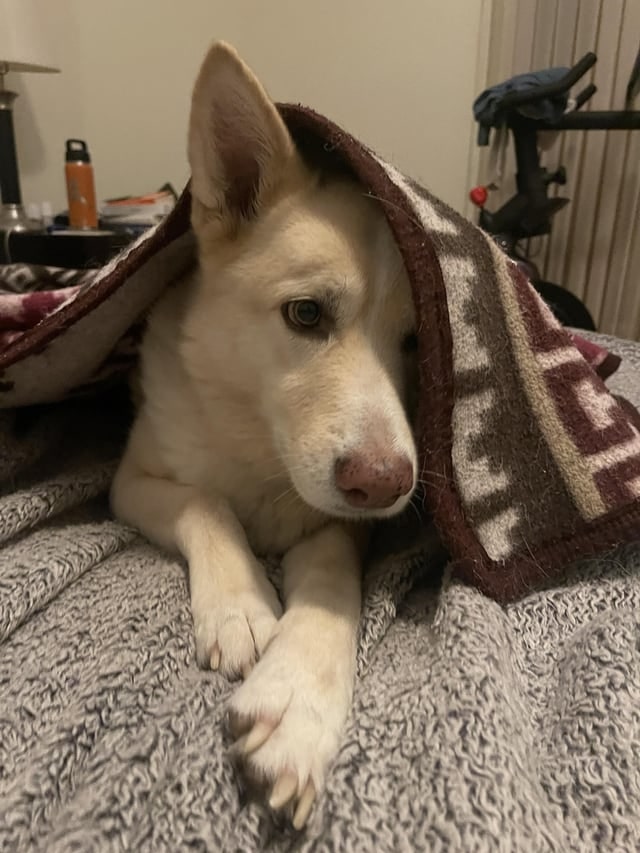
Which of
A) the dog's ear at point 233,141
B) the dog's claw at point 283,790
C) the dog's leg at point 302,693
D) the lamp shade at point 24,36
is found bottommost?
the dog's leg at point 302,693

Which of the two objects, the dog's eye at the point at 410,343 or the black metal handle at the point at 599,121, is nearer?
the dog's eye at the point at 410,343

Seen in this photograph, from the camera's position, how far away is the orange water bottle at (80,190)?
2.44 metres

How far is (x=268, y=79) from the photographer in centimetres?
313

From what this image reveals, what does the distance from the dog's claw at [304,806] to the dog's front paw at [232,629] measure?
169 millimetres

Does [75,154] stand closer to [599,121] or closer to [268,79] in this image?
[268,79]

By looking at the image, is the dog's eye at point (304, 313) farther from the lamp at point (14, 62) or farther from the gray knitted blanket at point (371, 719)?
the lamp at point (14, 62)

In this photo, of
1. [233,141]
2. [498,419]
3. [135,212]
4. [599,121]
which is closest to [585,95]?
[599,121]

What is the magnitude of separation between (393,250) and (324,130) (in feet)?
0.57

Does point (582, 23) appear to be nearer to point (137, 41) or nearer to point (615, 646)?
point (137, 41)

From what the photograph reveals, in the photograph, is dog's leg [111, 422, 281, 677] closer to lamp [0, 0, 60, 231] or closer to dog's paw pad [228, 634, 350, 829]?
dog's paw pad [228, 634, 350, 829]

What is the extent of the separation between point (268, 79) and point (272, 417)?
108 inches

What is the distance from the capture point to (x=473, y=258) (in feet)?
2.65

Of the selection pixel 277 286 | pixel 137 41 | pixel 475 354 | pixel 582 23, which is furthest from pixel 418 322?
pixel 137 41

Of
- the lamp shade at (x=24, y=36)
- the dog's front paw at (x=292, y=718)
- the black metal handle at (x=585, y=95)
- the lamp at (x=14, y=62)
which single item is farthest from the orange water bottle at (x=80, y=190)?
the dog's front paw at (x=292, y=718)
